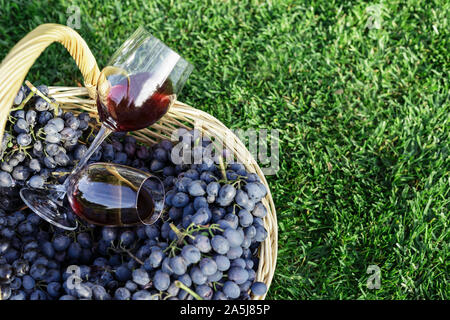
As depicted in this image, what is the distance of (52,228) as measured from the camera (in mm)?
1536

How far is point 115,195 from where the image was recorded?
1395 mm

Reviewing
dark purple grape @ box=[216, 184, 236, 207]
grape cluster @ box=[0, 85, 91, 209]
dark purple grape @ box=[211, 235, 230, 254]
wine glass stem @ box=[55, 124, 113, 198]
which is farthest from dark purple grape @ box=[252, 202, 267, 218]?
grape cluster @ box=[0, 85, 91, 209]

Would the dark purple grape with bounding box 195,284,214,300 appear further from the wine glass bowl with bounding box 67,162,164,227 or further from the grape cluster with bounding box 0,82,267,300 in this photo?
the wine glass bowl with bounding box 67,162,164,227

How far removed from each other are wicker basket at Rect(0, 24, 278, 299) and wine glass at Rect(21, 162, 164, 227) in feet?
0.97

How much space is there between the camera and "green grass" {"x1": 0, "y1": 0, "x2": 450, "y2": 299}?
188cm

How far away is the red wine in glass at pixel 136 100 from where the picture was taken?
1.35 metres

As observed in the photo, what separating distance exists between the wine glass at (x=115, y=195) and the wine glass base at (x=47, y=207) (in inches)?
3.3

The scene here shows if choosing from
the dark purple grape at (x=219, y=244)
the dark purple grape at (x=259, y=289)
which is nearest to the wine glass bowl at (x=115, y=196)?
the dark purple grape at (x=219, y=244)

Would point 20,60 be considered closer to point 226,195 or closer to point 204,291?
point 226,195

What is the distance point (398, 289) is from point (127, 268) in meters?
1.10
